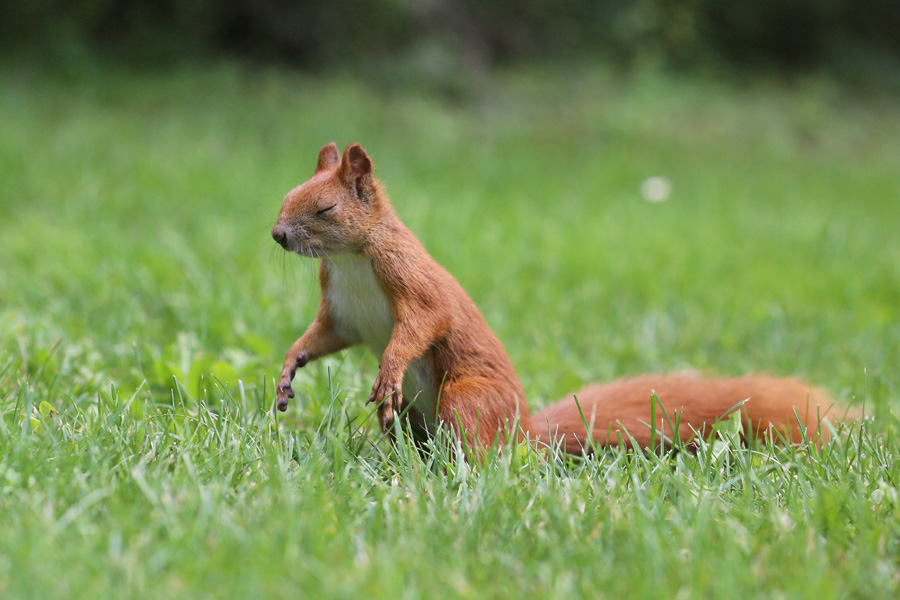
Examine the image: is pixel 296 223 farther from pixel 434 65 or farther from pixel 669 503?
pixel 434 65

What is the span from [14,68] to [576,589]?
10443 millimetres

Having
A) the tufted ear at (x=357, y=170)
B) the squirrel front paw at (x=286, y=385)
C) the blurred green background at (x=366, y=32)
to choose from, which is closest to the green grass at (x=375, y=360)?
the squirrel front paw at (x=286, y=385)

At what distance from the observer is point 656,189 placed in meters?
8.13

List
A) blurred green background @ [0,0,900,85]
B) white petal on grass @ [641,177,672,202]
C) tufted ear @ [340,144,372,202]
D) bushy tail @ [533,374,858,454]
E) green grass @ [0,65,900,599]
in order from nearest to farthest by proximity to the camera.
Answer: green grass @ [0,65,900,599]
tufted ear @ [340,144,372,202]
bushy tail @ [533,374,858,454]
white petal on grass @ [641,177,672,202]
blurred green background @ [0,0,900,85]

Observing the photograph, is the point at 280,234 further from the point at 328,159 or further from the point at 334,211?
the point at 328,159

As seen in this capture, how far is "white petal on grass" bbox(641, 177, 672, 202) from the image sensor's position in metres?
7.85

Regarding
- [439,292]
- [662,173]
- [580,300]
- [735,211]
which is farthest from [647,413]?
[662,173]

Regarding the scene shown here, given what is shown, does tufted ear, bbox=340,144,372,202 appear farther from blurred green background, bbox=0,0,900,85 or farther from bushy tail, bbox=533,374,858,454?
blurred green background, bbox=0,0,900,85

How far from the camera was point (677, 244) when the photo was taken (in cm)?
599

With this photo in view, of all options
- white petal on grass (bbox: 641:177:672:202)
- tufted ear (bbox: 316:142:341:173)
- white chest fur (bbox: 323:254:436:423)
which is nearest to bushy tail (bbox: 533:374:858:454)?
white chest fur (bbox: 323:254:436:423)

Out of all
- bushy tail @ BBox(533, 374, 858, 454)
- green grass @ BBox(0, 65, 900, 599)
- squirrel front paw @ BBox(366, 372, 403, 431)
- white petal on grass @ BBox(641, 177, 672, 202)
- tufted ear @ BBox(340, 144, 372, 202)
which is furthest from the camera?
white petal on grass @ BBox(641, 177, 672, 202)

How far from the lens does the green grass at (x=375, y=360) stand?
5.35 feet

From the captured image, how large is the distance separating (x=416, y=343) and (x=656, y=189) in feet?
21.0

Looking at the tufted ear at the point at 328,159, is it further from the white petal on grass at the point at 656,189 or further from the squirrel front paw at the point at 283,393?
the white petal on grass at the point at 656,189
